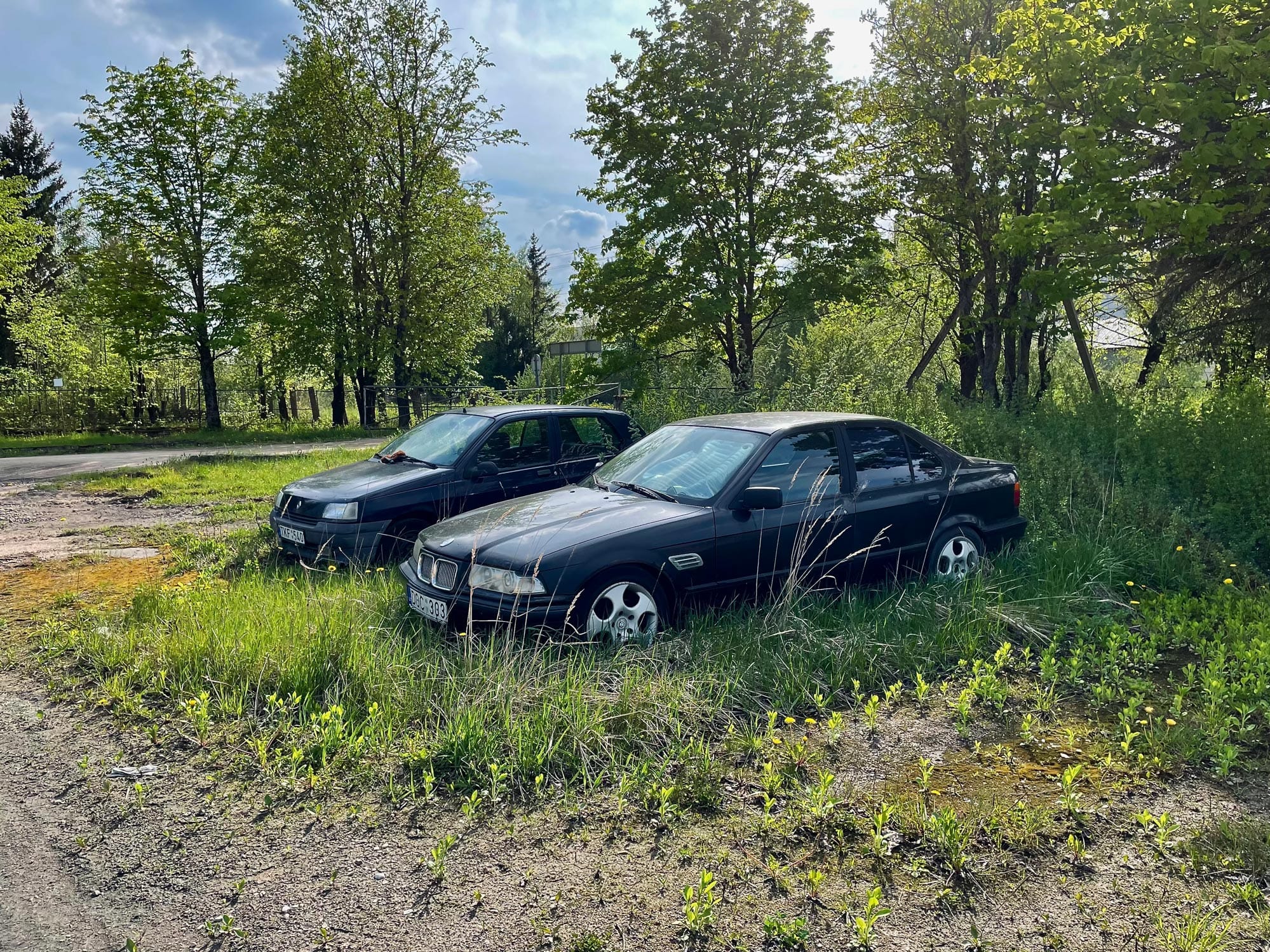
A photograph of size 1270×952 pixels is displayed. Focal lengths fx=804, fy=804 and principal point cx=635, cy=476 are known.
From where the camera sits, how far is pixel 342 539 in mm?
7133

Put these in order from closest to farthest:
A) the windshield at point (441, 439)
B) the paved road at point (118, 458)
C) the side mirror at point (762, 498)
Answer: the side mirror at point (762, 498), the windshield at point (441, 439), the paved road at point (118, 458)

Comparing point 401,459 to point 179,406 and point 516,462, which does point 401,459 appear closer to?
point 516,462

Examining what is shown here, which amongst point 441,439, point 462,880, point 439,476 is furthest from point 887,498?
point 441,439

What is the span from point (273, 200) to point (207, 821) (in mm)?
28010

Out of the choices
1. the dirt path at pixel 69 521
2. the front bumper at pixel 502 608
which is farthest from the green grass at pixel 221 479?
the front bumper at pixel 502 608

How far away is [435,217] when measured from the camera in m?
28.4

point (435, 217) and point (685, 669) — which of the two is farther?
point (435, 217)

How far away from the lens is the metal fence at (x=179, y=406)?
24125 mm

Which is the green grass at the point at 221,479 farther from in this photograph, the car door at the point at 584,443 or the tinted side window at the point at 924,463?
the tinted side window at the point at 924,463

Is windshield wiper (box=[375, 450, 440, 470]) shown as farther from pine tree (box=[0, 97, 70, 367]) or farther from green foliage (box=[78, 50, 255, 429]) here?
pine tree (box=[0, 97, 70, 367])

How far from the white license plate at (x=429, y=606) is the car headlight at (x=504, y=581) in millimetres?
284

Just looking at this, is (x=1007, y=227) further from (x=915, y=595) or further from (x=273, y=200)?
(x=273, y=200)

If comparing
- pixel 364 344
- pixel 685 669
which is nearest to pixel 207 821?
pixel 685 669

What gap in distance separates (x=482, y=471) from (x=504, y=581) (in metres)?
3.17
